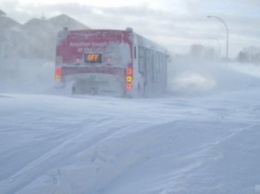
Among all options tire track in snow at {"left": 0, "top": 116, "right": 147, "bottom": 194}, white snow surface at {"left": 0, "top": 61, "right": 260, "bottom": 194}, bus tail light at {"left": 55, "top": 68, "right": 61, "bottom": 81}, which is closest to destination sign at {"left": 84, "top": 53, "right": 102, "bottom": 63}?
bus tail light at {"left": 55, "top": 68, "right": 61, "bottom": 81}

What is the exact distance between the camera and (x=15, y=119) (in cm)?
686

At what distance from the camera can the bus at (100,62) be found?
15320 millimetres

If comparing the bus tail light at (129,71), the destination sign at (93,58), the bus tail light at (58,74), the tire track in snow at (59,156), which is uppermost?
the destination sign at (93,58)

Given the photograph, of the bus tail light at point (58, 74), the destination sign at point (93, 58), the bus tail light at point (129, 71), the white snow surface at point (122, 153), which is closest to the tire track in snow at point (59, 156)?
the white snow surface at point (122, 153)

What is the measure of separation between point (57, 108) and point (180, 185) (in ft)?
12.5

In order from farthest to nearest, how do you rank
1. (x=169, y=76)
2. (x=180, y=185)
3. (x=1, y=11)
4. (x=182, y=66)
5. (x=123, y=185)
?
(x=1, y=11)
(x=182, y=66)
(x=169, y=76)
(x=123, y=185)
(x=180, y=185)

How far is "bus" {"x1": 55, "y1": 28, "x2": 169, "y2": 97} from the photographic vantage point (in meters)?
15.3

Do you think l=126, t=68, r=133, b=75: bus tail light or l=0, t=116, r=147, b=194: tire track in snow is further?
l=126, t=68, r=133, b=75: bus tail light

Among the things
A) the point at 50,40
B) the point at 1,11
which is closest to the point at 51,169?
the point at 1,11

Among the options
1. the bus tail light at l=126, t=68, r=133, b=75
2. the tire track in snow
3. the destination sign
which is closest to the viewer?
the tire track in snow

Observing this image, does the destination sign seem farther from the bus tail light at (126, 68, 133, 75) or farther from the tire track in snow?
the tire track in snow

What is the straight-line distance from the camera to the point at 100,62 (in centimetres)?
1549

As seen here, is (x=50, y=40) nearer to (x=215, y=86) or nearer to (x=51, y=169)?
(x=215, y=86)

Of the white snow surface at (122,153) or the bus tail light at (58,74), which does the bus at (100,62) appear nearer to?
the bus tail light at (58,74)
